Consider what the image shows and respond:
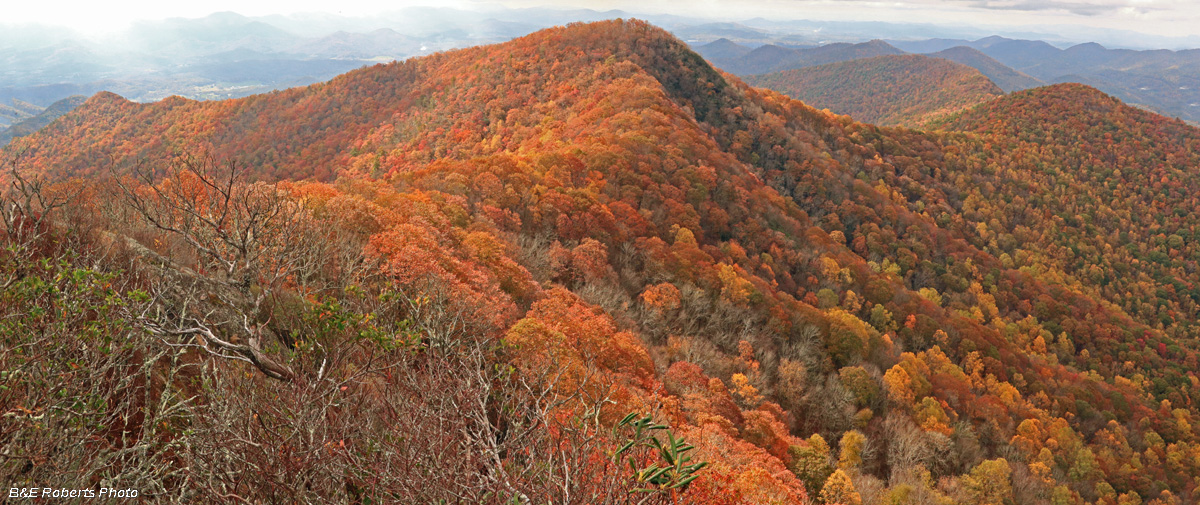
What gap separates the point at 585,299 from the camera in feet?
121

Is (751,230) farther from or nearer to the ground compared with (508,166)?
nearer to the ground

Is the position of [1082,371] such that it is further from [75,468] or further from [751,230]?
[75,468]

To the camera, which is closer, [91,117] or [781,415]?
[781,415]

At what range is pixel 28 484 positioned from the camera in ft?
23.2

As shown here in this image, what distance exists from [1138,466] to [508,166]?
81.6 m

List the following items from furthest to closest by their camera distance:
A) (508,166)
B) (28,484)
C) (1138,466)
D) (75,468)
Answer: (1138,466)
(508,166)
(75,468)
(28,484)

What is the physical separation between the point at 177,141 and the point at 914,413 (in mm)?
168649

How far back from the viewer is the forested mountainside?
27.5 ft

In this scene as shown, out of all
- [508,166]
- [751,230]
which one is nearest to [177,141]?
[508,166]

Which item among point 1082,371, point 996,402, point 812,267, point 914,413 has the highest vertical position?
point 812,267

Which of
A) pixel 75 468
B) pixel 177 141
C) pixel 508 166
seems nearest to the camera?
pixel 75 468

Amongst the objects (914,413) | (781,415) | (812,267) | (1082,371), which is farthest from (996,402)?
(1082,371)

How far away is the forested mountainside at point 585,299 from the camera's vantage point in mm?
8375

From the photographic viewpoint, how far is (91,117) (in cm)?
15200
